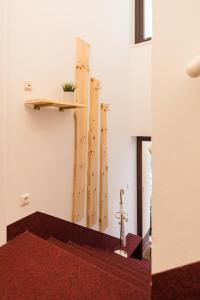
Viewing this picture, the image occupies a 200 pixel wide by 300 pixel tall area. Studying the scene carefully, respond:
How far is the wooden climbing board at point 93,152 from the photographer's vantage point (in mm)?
2836

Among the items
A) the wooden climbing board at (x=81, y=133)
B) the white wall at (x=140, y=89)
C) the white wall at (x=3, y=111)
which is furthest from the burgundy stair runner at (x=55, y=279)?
the white wall at (x=140, y=89)

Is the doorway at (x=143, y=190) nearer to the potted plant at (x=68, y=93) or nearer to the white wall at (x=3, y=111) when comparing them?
the potted plant at (x=68, y=93)

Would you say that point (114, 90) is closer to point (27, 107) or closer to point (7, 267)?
point (27, 107)

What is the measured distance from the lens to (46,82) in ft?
6.95

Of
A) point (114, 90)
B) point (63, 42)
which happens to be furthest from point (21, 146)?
point (114, 90)

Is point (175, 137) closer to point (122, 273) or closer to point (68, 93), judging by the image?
point (122, 273)

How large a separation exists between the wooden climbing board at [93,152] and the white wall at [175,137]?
2.09 meters

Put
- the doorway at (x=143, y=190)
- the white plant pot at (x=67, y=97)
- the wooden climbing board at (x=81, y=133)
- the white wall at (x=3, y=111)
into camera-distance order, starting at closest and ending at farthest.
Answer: the white wall at (x=3, y=111) → the white plant pot at (x=67, y=97) → the wooden climbing board at (x=81, y=133) → the doorway at (x=143, y=190)

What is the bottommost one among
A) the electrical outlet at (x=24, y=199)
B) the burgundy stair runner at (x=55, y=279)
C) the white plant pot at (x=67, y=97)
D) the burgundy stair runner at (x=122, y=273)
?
the burgundy stair runner at (x=122, y=273)

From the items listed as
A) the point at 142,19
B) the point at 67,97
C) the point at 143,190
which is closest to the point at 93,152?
the point at 67,97

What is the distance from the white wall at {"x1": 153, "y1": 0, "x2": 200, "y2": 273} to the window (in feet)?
12.0

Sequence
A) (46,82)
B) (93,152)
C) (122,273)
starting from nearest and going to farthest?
(122,273) → (46,82) → (93,152)

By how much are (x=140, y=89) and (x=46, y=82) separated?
7.20 ft

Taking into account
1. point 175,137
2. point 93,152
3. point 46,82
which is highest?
point 46,82
